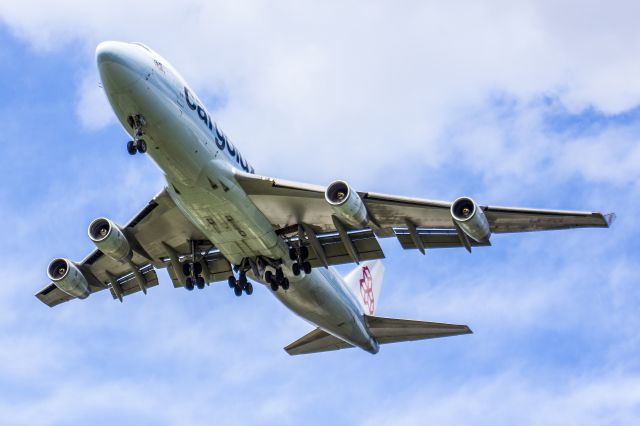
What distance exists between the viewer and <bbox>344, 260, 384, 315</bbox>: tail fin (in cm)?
4484

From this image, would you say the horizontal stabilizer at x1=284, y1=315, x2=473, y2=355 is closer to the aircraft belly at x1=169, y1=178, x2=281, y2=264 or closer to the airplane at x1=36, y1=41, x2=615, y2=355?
the airplane at x1=36, y1=41, x2=615, y2=355

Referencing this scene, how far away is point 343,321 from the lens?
3872 cm

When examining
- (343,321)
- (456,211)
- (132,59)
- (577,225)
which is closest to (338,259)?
(343,321)

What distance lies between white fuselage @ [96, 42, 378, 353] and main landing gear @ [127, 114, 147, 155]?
108 mm

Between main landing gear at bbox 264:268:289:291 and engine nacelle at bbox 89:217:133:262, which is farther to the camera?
main landing gear at bbox 264:268:289:291

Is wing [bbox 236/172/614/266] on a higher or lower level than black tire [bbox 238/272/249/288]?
higher

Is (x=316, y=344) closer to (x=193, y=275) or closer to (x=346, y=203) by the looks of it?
(x=193, y=275)

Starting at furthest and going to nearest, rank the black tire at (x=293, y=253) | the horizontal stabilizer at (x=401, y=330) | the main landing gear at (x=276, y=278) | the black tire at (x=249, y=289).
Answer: the horizontal stabilizer at (x=401, y=330) → the black tire at (x=249, y=289) → the black tire at (x=293, y=253) → the main landing gear at (x=276, y=278)

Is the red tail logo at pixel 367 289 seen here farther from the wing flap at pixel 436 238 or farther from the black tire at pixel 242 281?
the wing flap at pixel 436 238

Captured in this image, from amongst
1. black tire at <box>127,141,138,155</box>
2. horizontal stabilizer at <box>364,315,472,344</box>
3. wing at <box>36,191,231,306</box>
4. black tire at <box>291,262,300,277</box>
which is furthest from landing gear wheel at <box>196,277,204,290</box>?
black tire at <box>127,141,138,155</box>

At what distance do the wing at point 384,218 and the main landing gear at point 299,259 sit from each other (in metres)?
0.41

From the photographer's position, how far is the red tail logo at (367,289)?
45.4 metres

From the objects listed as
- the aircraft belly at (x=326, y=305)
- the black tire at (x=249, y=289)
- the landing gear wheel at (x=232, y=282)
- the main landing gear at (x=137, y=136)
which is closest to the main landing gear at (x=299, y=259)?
the aircraft belly at (x=326, y=305)

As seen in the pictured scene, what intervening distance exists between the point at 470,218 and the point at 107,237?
1222 cm
